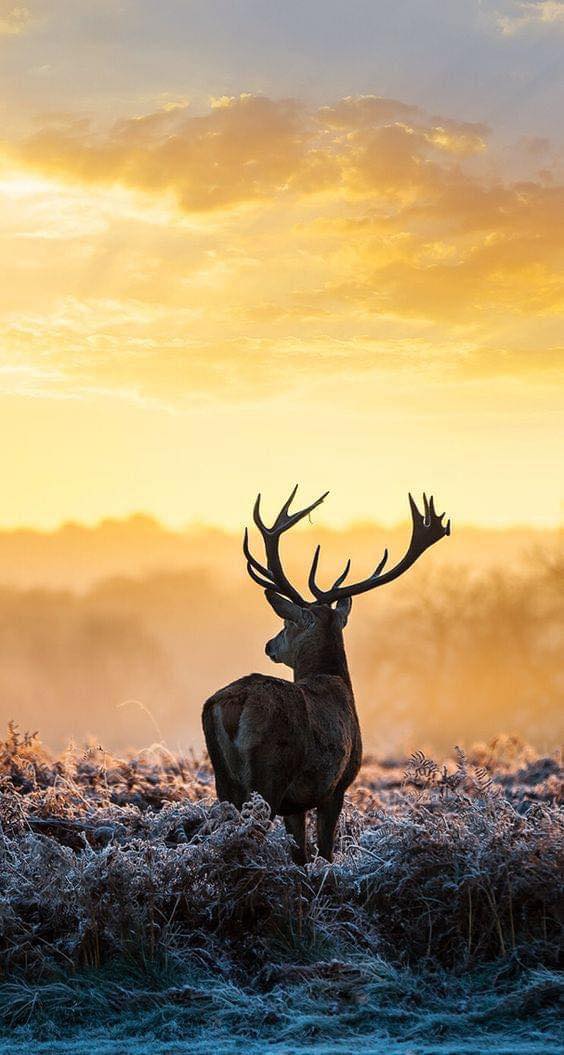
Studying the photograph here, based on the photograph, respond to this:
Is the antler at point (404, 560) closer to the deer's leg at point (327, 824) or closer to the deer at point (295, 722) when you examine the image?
the deer at point (295, 722)

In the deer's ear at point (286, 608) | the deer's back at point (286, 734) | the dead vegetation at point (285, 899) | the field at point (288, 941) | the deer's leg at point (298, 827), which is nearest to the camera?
the field at point (288, 941)

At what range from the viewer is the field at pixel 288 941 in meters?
7.25

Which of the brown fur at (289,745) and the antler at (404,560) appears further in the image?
the antler at (404,560)

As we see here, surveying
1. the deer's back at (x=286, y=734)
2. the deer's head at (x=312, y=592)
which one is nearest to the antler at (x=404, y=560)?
the deer's head at (x=312, y=592)

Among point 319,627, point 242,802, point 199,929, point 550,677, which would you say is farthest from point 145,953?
point 550,677

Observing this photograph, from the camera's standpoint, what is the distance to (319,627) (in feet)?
38.0

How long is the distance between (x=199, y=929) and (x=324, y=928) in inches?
31.0

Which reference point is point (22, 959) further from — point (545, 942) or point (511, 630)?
point (511, 630)

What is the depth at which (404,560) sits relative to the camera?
42.3ft

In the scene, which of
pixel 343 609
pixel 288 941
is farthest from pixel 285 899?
pixel 343 609

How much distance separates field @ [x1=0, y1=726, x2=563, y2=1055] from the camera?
725 centimetres

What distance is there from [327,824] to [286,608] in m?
2.29

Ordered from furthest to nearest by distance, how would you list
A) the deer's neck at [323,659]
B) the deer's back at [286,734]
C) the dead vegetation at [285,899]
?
1. the deer's neck at [323,659]
2. the deer's back at [286,734]
3. the dead vegetation at [285,899]

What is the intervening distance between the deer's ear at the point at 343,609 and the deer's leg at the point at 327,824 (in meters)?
2.05
